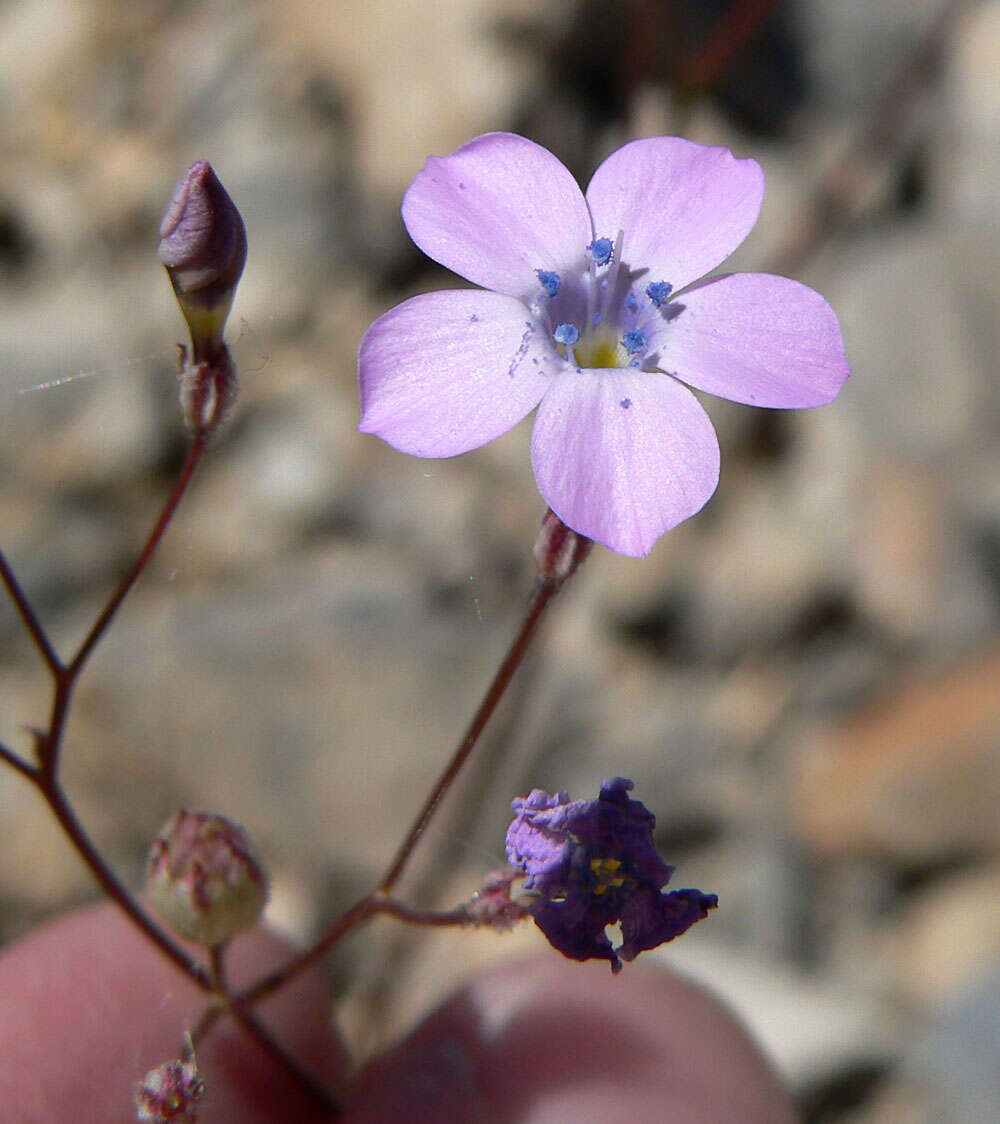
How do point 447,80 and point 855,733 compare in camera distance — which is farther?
point 447,80

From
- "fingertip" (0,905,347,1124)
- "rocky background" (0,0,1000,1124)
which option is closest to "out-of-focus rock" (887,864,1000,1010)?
"rocky background" (0,0,1000,1124)

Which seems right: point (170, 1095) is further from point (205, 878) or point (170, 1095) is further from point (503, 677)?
point (503, 677)

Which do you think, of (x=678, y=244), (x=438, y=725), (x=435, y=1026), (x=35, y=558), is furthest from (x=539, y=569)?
(x=35, y=558)

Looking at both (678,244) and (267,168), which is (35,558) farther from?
(678,244)

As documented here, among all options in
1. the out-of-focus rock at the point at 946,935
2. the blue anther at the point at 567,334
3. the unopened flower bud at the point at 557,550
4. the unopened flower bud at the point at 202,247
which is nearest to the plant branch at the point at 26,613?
the unopened flower bud at the point at 202,247

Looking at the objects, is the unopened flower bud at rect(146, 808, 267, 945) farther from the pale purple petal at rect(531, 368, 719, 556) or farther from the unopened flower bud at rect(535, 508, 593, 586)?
the pale purple petal at rect(531, 368, 719, 556)

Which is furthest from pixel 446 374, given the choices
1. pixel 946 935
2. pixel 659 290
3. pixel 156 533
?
pixel 946 935

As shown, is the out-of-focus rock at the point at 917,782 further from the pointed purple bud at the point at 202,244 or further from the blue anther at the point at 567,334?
the pointed purple bud at the point at 202,244
